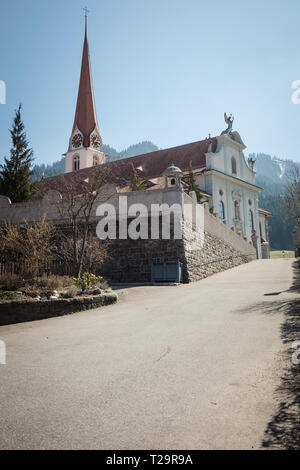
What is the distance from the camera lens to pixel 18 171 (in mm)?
27328

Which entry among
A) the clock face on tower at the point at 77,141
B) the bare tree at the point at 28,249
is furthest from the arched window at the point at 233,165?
the bare tree at the point at 28,249

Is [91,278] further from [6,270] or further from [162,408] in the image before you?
[162,408]

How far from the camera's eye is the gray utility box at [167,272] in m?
15.7

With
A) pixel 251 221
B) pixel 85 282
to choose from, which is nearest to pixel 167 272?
pixel 85 282

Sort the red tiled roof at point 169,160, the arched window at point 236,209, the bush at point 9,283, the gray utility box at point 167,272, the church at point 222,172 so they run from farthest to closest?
the arched window at point 236,209 < the red tiled roof at point 169,160 < the church at point 222,172 < the gray utility box at point 167,272 < the bush at point 9,283

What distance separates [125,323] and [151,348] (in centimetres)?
221

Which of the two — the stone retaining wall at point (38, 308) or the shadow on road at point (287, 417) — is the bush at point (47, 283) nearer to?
the stone retaining wall at point (38, 308)


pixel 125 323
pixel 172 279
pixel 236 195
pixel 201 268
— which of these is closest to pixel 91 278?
pixel 125 323

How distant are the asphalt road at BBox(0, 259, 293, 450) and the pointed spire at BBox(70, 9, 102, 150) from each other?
50.9 meters

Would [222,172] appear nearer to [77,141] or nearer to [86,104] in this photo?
[86,104]

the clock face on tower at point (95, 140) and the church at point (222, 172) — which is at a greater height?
the clock face on tower at point (95, 140)

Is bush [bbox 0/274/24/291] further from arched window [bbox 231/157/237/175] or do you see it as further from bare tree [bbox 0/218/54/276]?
arched window [bbox 231/157/237/175]

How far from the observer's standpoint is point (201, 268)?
18000 millimetres

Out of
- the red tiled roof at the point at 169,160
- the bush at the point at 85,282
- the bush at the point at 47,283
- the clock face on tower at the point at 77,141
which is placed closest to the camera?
the bush at the point at 47,283
